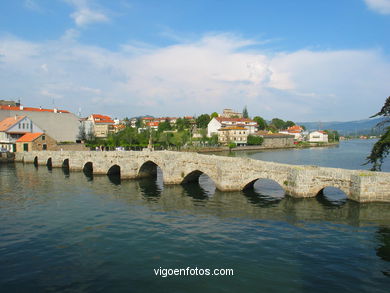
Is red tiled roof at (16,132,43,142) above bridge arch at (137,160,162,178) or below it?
above

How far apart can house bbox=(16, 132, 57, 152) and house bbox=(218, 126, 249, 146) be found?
72.8 meters

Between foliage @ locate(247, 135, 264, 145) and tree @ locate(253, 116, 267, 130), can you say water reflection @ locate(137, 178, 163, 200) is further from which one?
tree @ locate(253, 116, 267, 130)

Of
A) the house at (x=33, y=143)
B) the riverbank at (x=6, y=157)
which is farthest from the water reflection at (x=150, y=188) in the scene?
the riverbank at (x=6, y=157)

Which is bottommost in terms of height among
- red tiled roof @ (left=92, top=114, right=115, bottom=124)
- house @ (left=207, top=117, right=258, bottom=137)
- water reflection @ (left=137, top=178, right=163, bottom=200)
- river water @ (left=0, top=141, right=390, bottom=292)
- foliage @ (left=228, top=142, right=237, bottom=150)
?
river water @ (left=0, top=141, right=390, bottom=292)

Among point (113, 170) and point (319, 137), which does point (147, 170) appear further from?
point (319, 137)

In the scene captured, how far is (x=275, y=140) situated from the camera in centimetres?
13800

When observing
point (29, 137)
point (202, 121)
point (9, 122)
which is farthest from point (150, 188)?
point (202, 121)

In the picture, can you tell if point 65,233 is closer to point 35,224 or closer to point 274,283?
point 35,224

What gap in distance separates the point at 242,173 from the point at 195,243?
47.2 ft

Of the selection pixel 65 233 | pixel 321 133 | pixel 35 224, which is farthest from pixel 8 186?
pixel 321 133

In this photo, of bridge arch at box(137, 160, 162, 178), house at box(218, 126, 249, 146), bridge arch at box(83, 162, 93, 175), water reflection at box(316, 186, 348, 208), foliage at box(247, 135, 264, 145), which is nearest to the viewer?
water reflection at box(316, 186, 348, 208)

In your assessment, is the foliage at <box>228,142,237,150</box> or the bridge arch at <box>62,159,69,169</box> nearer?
the bridge arch at <box>62,159,69,169</box>

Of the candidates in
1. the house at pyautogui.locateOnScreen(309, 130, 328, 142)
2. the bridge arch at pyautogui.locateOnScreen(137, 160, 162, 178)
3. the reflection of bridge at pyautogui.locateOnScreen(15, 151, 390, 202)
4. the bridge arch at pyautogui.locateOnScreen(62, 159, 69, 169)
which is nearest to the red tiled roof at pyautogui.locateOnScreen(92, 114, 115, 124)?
the bridge arch at pyautogui.locateOnScreen(62, 159, 69, 169)

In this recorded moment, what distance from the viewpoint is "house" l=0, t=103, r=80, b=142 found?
3108 inches
